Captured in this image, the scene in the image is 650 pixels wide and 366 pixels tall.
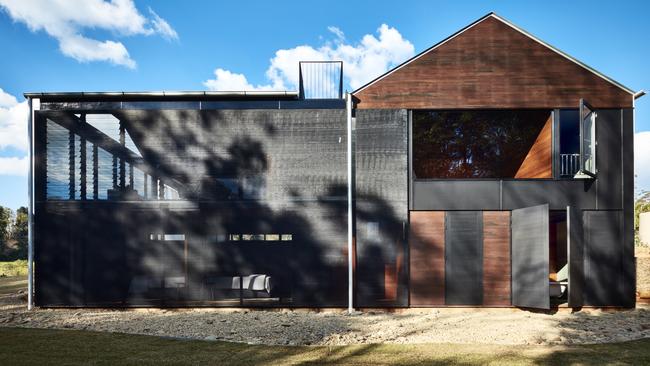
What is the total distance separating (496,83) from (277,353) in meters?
8.45

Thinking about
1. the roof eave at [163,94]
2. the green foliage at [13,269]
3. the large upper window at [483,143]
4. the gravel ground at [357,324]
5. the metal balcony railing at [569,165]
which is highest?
the roof eave at [163,94]

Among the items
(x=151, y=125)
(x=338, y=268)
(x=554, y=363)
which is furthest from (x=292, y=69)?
(x=554, y=363)

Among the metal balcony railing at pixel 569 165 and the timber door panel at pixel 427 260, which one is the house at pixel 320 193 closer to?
the timber door panel at pixel 427 260

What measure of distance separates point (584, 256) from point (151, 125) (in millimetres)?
11708

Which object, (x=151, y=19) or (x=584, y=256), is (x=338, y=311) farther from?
(x=151, y=19)

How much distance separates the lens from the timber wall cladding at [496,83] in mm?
10281

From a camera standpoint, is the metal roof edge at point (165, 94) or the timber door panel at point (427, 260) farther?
the metal roof edge at point (165, 94)

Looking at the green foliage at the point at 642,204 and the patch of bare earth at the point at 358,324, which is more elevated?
the green foliage at the point at 642,204

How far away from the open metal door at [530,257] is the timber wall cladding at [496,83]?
2.96m

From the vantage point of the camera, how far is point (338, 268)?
10.1 meters

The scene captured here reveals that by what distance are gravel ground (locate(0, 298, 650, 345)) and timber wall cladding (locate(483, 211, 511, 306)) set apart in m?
0.39

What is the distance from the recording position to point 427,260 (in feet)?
33.0

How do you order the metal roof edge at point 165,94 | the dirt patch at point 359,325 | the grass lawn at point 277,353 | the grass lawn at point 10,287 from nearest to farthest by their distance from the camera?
the grass lawn at point 277,353, the dirt patch at point 359,325, the metal roof edge at point 165,94, the grass lawn at point 10,287

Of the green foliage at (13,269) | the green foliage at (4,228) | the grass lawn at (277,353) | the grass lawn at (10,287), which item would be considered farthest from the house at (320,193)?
the green foliage at (4,228)
